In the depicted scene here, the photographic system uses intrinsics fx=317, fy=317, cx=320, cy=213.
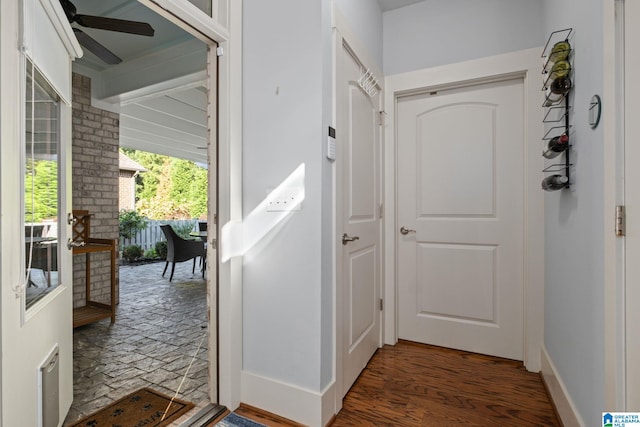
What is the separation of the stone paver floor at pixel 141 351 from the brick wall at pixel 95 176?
0.46 meters

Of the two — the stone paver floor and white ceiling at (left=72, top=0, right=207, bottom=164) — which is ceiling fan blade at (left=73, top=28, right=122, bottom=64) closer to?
white ceiling at (left=72, top=0, right=207, bottom=164)

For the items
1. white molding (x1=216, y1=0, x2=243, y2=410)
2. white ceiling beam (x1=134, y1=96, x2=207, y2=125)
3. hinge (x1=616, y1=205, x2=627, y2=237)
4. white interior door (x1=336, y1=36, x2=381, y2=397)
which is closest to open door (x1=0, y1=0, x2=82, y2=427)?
white molding (x1=216, y1=0, x2=243, y2=410)

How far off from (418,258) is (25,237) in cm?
242

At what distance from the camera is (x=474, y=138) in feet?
8.04

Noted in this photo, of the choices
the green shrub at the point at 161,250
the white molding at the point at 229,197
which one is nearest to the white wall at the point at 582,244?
the white molding at the point at 229,197

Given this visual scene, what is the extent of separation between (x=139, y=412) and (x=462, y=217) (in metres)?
2.49

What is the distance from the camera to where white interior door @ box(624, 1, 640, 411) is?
960mm

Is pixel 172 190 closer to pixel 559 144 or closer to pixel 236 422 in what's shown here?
pixel 236 422

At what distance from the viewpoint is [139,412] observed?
174 cm

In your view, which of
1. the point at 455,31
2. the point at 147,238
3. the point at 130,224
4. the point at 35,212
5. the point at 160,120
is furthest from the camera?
the point at 147,238

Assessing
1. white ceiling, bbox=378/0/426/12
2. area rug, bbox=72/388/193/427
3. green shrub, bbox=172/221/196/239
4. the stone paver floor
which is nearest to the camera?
area rug, bbox=72/388/193/427

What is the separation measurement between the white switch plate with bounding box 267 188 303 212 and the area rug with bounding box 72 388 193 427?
1.22 m

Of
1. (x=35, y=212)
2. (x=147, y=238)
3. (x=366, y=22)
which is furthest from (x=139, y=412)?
(x=147, y=238)

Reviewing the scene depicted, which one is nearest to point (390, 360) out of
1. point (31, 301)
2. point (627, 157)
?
point (627, 157)
